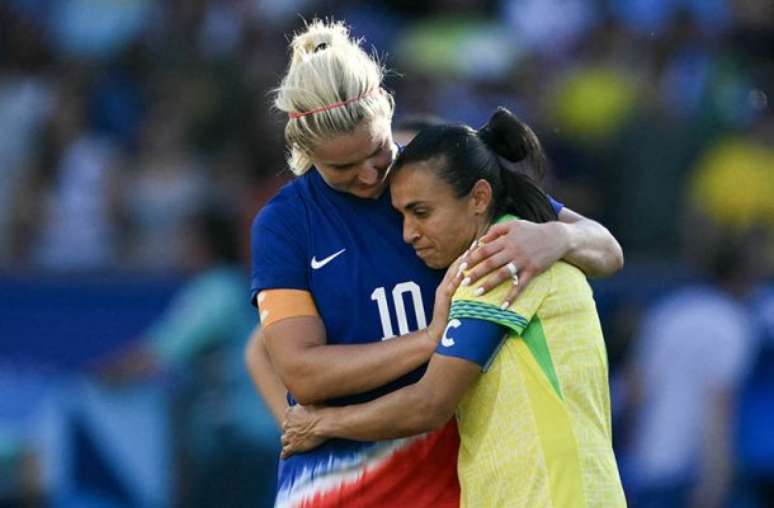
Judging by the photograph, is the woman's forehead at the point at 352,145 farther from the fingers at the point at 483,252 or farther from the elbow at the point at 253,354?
the elbow at the point at 253,354

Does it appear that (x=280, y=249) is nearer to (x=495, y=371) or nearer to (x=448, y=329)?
(x=448, y=329)

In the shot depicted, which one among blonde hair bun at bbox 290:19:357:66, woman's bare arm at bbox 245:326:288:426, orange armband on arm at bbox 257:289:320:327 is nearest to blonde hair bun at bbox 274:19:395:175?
A: blonde hair bun at bbox 290:19:357:66

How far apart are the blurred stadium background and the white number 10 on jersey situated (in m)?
4.11

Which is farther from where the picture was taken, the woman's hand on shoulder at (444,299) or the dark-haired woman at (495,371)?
the woman's hand on shoulder at (444,299)

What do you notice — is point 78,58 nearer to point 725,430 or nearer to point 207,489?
point 207,489

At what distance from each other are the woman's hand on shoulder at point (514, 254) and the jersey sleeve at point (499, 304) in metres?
0.02

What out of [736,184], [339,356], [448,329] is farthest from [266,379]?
[736,184]

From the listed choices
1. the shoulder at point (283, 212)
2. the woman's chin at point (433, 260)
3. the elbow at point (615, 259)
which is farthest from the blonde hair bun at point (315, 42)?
the elbow at point (615, 259)

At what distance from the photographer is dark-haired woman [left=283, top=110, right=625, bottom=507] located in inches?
173

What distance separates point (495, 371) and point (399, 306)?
0.43 m

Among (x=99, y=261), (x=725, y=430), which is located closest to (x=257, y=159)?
(x=99, y=261)

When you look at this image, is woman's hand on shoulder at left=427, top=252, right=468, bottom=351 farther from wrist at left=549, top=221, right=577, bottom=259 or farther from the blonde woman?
wrist at left=549, top=221, right=577, bottom=259

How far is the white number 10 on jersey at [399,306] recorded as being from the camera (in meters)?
4.75

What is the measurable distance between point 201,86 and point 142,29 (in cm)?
87
